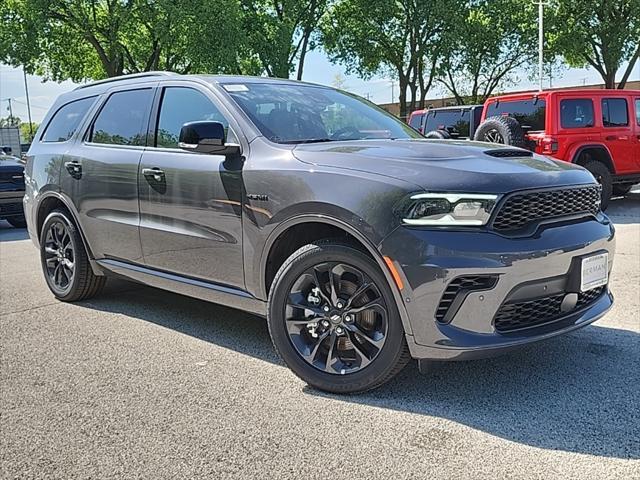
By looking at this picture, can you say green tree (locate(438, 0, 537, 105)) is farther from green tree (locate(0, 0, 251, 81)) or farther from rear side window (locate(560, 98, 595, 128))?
rear side window (locate(560, 98, 595, 128))

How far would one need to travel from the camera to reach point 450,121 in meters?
12.9

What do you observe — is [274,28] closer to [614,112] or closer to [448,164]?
[614,112]

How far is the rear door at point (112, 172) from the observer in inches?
179

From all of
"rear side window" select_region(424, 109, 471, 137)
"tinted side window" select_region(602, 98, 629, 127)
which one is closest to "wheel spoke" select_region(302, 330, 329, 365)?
"tinted side window" select_region(602, 98, 629, 127)

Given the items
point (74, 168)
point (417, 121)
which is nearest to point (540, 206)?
point (74, 168)

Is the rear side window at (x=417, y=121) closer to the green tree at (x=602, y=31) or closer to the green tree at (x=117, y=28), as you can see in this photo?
the green tree at (x=117, y=28)

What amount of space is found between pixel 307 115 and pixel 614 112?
8.17 m

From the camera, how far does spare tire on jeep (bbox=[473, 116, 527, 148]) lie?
9846 mm

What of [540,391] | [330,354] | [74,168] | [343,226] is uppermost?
[74,168]

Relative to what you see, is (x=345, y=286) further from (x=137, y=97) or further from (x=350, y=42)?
(x=350, y=42)

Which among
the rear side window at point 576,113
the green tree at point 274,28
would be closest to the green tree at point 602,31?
the green tree at point 274,28

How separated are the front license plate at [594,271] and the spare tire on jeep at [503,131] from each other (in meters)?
6.52

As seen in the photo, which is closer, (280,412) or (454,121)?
(280,412)

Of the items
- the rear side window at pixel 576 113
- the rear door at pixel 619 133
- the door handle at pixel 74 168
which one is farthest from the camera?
the rear door at pixel 619 133
